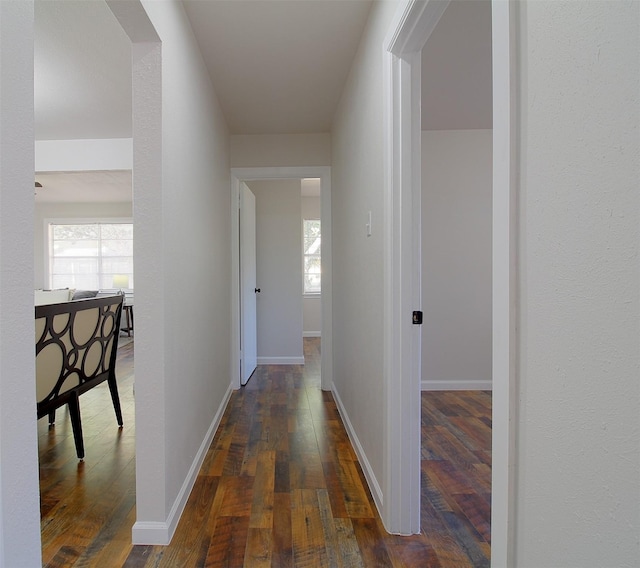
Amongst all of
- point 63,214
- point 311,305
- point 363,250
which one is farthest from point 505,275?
point 63,214

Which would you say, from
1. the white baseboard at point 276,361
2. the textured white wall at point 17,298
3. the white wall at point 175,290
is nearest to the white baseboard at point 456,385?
the white baseboard at point 276,361

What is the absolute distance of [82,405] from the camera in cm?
309

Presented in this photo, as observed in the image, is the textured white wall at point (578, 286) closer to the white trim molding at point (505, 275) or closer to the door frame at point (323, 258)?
the white trim molding at point (505, 275)

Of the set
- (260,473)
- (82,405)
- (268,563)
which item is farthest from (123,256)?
(268,563)

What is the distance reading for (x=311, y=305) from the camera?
265 inches

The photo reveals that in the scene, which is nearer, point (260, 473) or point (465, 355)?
point (260, 473)

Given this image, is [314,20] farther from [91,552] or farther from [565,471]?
[91,552]

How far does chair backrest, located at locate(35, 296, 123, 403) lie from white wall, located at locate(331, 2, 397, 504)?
Answer: 1.63 metres

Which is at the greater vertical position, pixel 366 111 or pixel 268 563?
pixel 366 111

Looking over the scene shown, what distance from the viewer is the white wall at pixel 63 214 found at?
713 centimetres

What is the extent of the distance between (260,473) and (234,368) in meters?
1.59

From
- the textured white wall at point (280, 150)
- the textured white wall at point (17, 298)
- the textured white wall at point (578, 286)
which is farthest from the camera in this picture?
the textured white wall at point (280, 150)

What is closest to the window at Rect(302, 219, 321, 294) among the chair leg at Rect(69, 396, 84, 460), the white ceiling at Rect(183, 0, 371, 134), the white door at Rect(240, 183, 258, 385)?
the white door at Rect(240, 183, 258, 385)

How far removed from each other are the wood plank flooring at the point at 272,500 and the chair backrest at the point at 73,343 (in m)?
0.46
